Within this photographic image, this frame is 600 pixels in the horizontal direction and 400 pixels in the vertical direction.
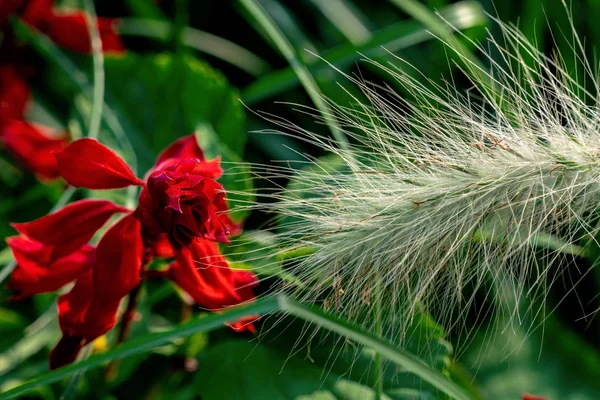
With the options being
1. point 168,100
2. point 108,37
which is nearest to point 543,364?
point 168,100

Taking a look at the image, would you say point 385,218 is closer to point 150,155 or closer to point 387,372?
point 387,372

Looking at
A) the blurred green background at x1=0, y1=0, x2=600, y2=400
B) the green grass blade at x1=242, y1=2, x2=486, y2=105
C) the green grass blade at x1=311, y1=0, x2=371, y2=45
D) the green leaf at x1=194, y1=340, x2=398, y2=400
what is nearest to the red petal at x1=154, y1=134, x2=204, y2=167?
the blurred green background at x1=0, y1=0, x2=600, y2=400

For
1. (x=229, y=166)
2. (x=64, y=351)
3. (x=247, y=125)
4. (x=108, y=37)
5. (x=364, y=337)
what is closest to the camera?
(x=364, y=337)

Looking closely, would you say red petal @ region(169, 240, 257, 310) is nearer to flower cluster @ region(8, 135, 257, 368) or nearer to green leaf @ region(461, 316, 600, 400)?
flower cluster @ region(8, 135, 257, 368)

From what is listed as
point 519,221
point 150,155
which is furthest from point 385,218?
point 150,155

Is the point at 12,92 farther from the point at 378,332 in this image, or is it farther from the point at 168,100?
the point at 378,332
